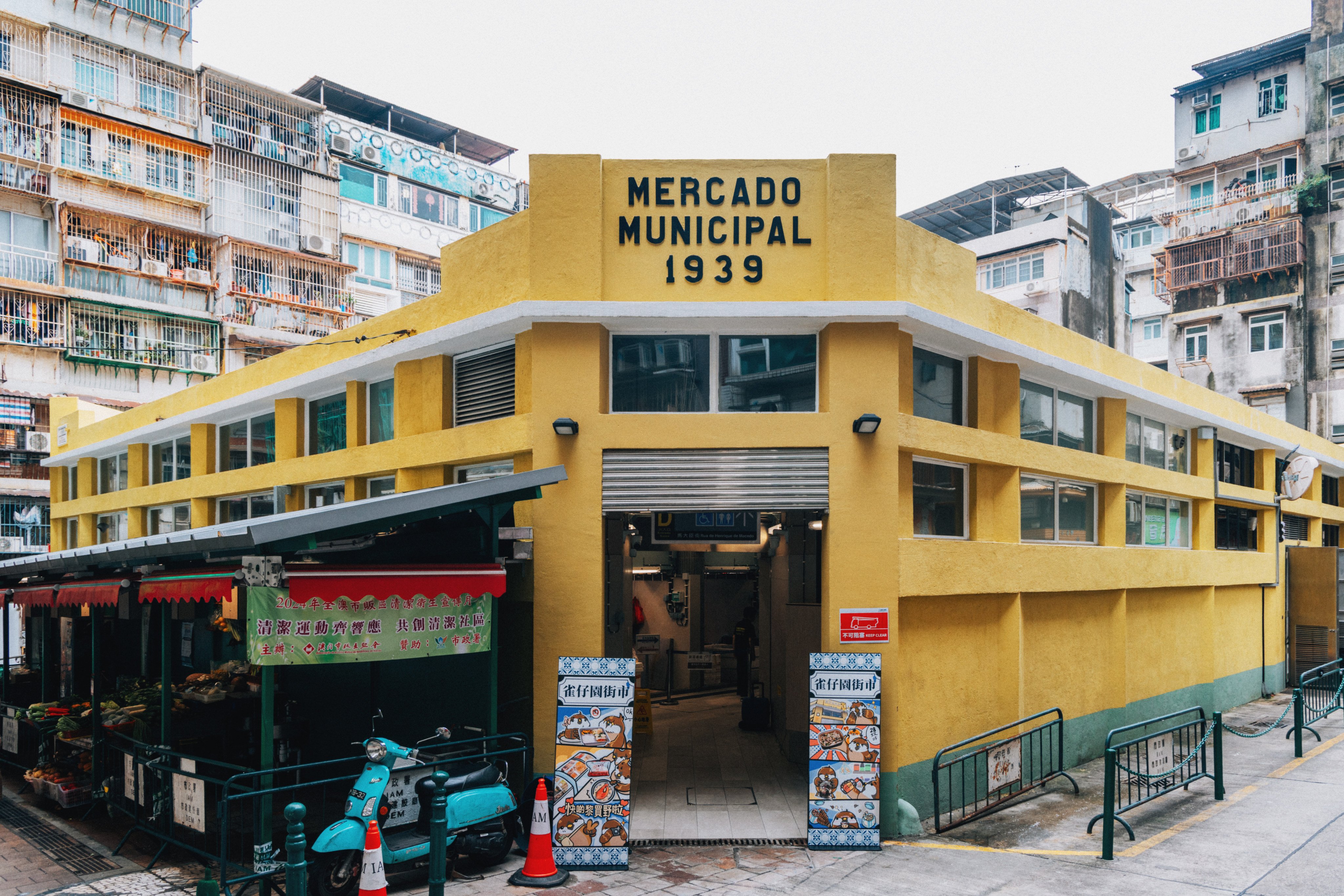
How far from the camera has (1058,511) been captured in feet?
46.7

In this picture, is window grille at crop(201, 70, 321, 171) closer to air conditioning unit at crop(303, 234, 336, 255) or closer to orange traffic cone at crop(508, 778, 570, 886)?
air conditioning unit at crop(303, 234, 336, 255)

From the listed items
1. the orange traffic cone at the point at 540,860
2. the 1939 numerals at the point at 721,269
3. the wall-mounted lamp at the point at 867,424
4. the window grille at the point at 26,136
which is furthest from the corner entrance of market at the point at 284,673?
the window grille at the point at 26,136

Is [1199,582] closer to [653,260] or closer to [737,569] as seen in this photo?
[737,569]

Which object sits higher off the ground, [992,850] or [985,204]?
[985,204]

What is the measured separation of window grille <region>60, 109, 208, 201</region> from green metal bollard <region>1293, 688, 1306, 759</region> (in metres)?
37.3

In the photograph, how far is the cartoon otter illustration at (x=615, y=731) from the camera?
31.3 ft

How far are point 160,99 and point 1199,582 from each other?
3799 centimetres

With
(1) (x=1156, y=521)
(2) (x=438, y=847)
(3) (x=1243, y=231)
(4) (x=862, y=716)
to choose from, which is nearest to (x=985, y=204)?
(3) (x=1243, y=231)

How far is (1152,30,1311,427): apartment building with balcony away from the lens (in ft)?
111

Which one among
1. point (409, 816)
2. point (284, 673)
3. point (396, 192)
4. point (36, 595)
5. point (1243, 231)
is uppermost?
point (396, 192)

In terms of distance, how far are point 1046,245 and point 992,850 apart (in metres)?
32.7

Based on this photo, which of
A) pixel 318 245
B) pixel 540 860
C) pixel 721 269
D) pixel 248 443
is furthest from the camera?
pixel 318 245

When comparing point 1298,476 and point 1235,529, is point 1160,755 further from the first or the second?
point 1298,476

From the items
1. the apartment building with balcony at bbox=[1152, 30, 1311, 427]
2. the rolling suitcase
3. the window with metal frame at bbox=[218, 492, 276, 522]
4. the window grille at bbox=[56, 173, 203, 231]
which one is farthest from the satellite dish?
the window grille at bbox=[56, 173, 203, 231]
